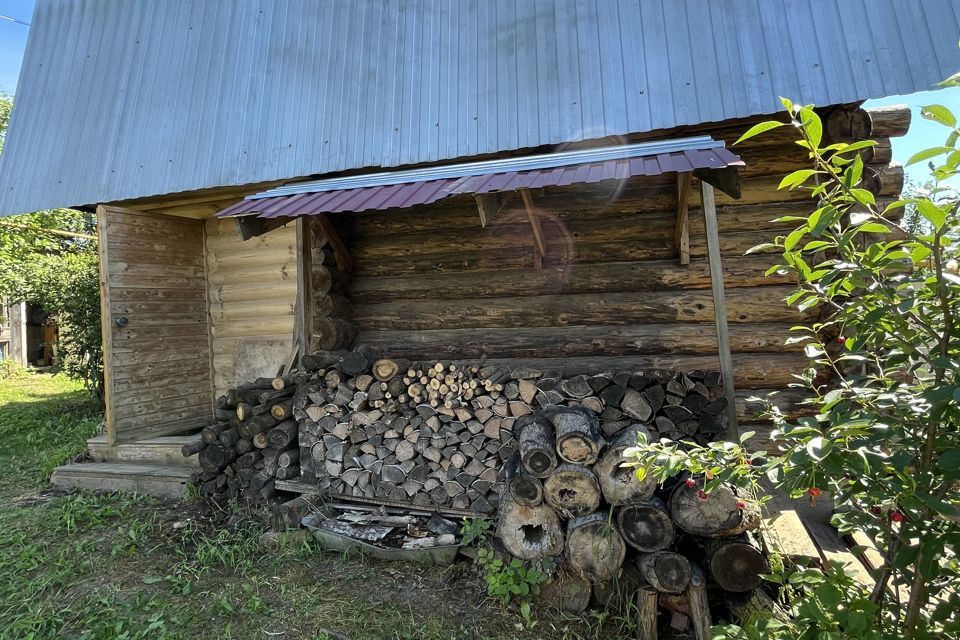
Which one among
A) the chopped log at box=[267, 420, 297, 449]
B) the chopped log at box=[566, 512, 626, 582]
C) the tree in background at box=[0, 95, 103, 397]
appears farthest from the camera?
the tree in background at box=[0, 95, 103, 397]

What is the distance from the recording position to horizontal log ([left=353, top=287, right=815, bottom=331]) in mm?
4383

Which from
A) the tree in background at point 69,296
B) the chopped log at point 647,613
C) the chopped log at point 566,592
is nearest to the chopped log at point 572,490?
the chopped log at point 566,592

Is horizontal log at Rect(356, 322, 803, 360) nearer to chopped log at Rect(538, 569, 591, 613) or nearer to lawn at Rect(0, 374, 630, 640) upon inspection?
lawn at Rect(0, 374, 630, 640)

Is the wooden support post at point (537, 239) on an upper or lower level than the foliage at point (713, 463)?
upper

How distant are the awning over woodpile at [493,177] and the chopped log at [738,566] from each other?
82.1 inches

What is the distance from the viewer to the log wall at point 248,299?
6.03m

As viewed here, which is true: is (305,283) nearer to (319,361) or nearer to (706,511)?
(319,361)

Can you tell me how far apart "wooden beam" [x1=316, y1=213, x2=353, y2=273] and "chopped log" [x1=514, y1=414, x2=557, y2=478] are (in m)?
2.79

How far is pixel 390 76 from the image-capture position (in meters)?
5.24

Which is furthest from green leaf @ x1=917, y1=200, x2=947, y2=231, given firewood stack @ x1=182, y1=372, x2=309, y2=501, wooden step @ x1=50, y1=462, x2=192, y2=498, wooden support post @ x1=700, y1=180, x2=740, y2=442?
wooden step @ x1=50, y1=462, x2=192, y2=498

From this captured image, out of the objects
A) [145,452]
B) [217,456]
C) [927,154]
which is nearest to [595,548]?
[927,154]

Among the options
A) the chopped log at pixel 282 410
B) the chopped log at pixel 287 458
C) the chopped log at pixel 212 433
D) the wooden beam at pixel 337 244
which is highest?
the wooden beam at pixel 337 244

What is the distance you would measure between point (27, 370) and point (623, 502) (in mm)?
14859

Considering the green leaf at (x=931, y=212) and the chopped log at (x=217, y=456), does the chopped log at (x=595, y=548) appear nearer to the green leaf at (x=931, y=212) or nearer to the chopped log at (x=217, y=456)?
the green leaf at (x=931, y=212)
